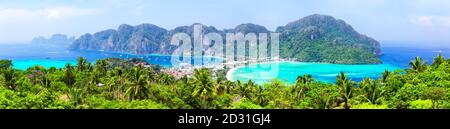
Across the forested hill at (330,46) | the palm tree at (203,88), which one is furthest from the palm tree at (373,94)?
the forested hill at (330,46)

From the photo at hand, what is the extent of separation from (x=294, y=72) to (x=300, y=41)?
1438 inches

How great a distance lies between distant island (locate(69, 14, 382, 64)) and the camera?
325ft

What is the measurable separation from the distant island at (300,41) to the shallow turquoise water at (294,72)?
7.66 meters

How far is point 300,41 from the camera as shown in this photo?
111 metres

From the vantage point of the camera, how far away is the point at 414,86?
2058 cm

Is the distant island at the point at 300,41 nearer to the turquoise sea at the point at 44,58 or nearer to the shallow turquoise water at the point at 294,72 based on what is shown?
the shallow turquoise water at the point at 294,72

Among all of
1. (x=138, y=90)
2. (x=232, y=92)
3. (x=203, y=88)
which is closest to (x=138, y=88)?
(x=138, y=90)

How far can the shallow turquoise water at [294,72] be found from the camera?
64.4m

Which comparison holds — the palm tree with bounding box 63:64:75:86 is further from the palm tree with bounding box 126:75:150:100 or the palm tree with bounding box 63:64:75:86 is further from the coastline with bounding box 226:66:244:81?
the coastline with bounding box 226:66:244:81

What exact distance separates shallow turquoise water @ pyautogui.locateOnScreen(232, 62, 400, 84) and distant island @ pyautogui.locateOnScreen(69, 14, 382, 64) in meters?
7.66
